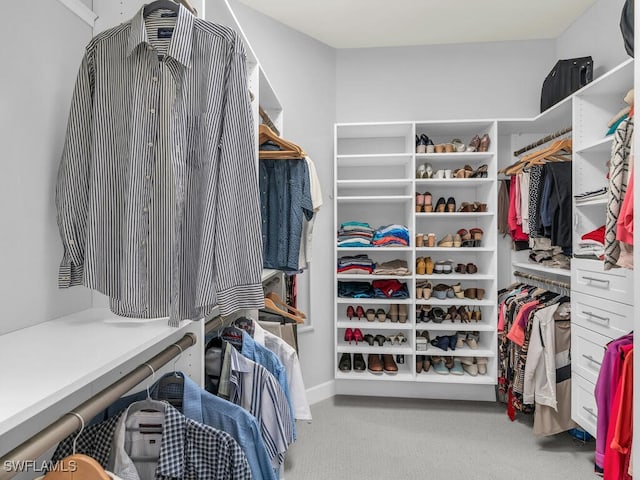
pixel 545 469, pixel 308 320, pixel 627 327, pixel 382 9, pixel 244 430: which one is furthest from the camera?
pixel 308 320

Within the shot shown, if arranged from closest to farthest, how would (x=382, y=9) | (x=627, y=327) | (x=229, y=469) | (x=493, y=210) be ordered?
(x=229, y=469) < (x=627, y=327) < (x=382, y=9) < (x=493, y=210)

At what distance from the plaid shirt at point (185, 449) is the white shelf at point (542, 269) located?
2.24 m

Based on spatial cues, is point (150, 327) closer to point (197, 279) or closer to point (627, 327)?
Answer: point (197, 279)

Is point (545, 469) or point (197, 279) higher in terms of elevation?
point (197, 279)

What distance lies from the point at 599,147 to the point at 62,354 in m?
2.55

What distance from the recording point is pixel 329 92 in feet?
10.8

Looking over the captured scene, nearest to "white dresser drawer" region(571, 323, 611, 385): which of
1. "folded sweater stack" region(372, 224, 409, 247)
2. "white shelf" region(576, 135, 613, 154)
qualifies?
"white shelf" region(576, 135, 613, 154)

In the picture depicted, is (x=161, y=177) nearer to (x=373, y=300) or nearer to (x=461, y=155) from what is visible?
(x=373, y=300)

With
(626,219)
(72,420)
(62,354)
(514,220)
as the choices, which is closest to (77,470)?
(72,420)

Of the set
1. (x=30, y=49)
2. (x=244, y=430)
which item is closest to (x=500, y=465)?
(x=244, y=430)

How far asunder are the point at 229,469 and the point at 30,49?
1.06 metres

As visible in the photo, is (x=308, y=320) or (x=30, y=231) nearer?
(x=30, y=231)

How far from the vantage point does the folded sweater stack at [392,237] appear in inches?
118

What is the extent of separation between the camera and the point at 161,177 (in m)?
0.92
